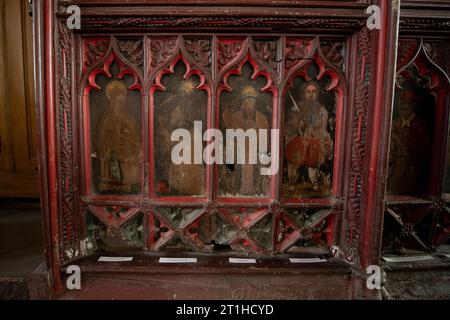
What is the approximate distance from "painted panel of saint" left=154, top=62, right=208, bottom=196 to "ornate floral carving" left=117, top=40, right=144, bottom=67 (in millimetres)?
281

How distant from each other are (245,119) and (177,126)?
2.17 feet

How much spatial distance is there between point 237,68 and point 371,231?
1864mm

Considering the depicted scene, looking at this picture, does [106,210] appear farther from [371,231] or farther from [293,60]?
[371,231]

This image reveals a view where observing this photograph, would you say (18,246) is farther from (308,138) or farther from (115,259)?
(308,138)

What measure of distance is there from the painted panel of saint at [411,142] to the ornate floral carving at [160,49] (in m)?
2.26

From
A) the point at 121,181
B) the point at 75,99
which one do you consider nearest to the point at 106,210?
the point at 121,181

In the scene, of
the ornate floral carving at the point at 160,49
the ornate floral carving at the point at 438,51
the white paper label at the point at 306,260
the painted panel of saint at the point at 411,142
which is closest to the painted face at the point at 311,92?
the painted panel of saint at the point at 411,142

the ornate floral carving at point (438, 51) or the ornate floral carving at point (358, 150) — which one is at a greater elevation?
→ the ornate floral carving at point (438, 51)

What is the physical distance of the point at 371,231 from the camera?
195 centimetres

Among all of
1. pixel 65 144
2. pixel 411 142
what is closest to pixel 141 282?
pixel 65 144

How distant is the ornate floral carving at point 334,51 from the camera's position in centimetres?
212

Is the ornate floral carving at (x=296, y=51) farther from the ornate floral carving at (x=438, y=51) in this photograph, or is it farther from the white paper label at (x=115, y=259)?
the white paper label at (x=115, y=259)

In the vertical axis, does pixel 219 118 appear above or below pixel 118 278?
above

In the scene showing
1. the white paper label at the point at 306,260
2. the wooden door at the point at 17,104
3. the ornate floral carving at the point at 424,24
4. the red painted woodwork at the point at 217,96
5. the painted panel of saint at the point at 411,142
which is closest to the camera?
the red painted woodwork at the point at 217,96
